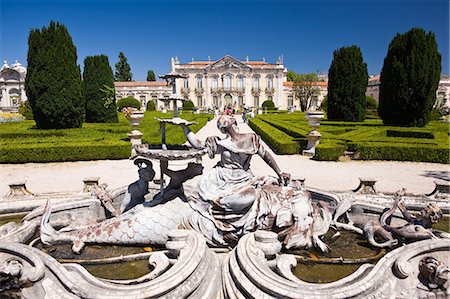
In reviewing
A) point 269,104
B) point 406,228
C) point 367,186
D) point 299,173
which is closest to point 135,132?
point 299,173

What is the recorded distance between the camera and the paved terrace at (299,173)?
23.4 feet

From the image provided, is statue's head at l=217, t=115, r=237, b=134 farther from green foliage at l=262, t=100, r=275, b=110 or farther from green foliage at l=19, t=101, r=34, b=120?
green foliage at l=262, t=100, r=275, b=110

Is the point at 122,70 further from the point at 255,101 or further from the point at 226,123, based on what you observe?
the point at 226,123

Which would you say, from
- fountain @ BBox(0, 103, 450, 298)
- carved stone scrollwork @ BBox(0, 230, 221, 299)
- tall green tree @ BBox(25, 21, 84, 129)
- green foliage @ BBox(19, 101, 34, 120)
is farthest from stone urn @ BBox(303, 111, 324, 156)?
green foliage @ BBox(19, 101, 34, 120)

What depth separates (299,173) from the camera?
8.42 metres

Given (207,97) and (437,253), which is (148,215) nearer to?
(437,253)

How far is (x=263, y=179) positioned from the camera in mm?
3975

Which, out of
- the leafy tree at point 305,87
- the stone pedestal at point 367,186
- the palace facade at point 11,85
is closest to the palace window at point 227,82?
the leafy tree at point 305,87

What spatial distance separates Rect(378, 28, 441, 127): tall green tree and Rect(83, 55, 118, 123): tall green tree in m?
17.8

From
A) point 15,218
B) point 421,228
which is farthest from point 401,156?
point 15,218

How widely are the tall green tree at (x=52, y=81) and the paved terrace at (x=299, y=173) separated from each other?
706cm

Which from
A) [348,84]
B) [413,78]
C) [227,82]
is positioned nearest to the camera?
[413,78]

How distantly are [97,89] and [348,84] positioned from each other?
57.6 feet

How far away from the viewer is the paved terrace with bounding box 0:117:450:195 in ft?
23.4
